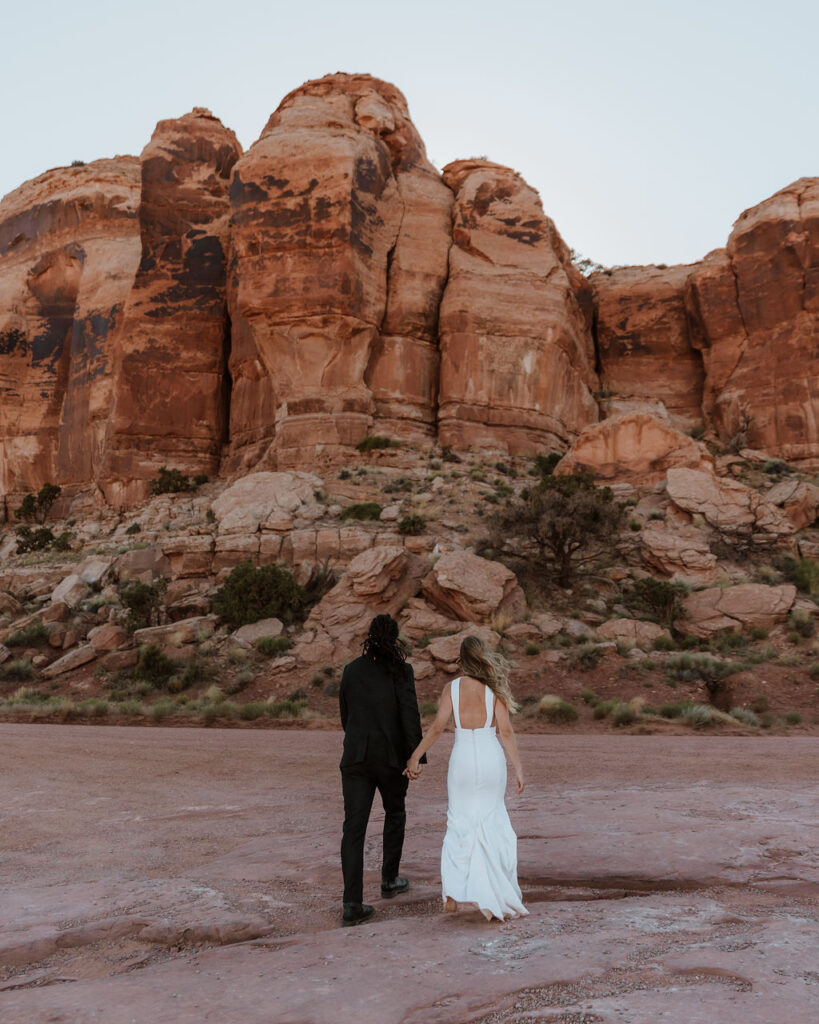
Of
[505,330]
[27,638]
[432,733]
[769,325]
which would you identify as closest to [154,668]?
[27,638]

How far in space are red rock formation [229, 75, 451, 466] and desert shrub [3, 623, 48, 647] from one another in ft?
43.6

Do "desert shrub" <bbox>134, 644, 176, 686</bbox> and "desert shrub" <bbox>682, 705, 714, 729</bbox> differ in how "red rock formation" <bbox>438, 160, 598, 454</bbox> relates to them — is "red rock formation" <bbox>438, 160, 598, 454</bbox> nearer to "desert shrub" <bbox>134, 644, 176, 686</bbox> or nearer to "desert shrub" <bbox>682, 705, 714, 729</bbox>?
"desert shrub" <bbox>134, 644, 176, 686</bbox>

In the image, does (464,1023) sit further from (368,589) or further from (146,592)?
(146,592)

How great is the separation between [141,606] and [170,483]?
15.3 metres

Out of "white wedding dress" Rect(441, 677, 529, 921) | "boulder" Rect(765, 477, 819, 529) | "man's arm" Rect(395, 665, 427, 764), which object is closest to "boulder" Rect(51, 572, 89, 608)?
"man's arm" Rect(395, 665, 427, 764)

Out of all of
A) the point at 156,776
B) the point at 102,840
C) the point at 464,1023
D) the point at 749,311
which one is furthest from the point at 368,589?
the point at 749,311

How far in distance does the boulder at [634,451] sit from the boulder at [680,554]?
509 centimetres

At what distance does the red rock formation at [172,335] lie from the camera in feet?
121

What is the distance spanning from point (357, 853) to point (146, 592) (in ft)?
60.3

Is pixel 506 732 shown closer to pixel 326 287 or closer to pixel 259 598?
pixel 259 598

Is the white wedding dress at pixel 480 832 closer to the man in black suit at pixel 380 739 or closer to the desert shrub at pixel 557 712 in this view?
the man in black suit at pixel 380 739

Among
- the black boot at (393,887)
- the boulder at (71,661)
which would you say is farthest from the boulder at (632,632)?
the black boot at (393,887)

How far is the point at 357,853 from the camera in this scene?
4.33 metres

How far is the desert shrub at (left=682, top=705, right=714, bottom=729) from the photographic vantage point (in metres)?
13.9
